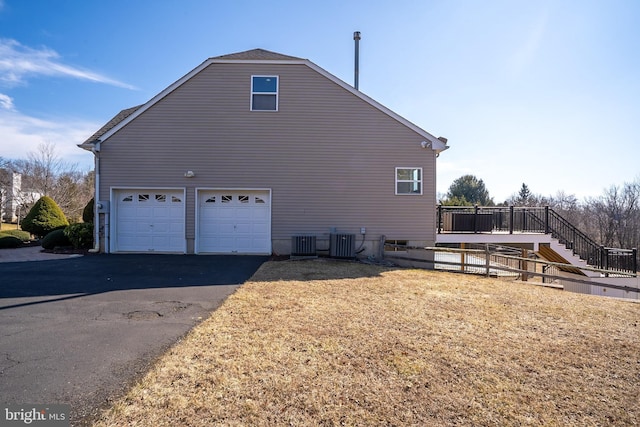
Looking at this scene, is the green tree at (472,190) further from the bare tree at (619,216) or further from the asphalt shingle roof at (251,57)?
the asphalt shingle roof at (251,57)

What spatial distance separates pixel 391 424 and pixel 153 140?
37.4 ft

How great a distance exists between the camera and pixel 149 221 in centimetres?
1082

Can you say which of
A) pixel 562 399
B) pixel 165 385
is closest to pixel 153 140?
pixel 165 385

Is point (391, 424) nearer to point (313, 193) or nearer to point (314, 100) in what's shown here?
point (313, 193)

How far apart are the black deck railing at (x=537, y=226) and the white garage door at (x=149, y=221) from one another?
10.1m

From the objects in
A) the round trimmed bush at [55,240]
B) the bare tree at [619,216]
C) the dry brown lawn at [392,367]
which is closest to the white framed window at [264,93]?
the dry brown lawn at [392,367]

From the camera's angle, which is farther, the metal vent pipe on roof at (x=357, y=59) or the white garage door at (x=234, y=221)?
the metal vent pipe on roof at (x=357, y=59)

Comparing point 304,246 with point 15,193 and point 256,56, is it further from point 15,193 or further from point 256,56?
point 15,193

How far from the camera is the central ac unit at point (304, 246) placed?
10.4 meters

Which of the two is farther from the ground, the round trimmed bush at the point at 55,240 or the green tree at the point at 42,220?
the green tree at the point at 42,220

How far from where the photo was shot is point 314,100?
35.7ft

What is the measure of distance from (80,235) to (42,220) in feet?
19.8

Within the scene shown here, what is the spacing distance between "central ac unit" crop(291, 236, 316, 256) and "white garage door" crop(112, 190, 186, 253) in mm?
4079

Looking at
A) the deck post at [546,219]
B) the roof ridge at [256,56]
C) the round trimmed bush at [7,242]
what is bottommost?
the round trimmed bush at [7,242]
